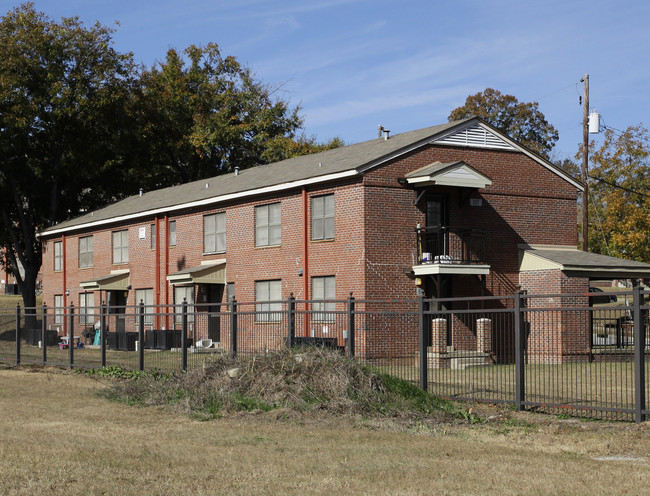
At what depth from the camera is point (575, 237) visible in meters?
31.7

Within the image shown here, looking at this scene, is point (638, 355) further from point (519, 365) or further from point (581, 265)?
point (581, 265)

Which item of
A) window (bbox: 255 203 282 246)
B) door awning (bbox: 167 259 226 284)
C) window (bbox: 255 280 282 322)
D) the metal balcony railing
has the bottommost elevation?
window (bbox: 255 280 282 322)

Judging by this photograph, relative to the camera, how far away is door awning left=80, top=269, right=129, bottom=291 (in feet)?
126

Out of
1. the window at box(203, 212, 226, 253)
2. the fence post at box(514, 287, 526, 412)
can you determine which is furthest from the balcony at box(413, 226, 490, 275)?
the fence post at box(514, 287, 526, 412)

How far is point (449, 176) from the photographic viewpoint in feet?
87.8

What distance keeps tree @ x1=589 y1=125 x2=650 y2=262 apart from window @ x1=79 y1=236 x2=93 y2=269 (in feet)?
84.1

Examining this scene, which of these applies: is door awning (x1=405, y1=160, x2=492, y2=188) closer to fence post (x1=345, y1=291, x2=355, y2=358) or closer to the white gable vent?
the white gable vent

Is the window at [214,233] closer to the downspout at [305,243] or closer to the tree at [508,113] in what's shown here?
the downspout at [305,243]

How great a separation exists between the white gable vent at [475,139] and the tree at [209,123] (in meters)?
25.8

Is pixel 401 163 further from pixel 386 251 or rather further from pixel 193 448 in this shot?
pixel 193 448

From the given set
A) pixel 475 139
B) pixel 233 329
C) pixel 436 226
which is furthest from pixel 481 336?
pixel 233 329

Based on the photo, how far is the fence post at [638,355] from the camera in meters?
12.8

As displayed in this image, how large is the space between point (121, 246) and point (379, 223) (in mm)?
17035

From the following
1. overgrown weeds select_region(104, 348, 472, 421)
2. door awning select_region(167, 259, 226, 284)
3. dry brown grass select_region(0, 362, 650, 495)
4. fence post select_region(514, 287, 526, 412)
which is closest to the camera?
dry brown grass select_region(0, 362, 650, 495)
